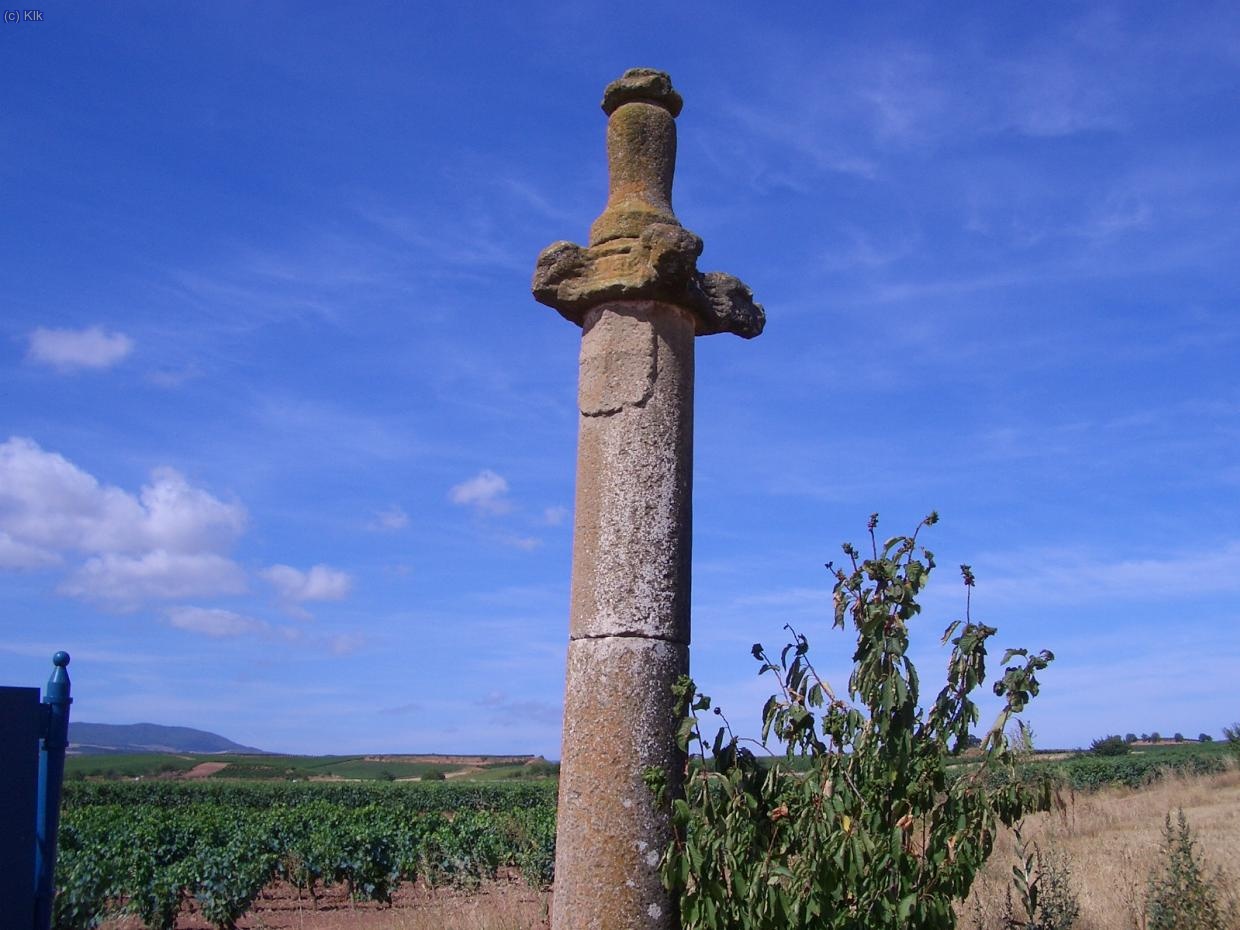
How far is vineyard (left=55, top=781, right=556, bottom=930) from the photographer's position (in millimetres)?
12742

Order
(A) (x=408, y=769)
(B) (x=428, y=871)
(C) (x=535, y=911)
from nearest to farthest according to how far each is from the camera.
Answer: (C) (x=535, y=911)
(B) (x=428, y=871)
(A) (x=408, y=769)

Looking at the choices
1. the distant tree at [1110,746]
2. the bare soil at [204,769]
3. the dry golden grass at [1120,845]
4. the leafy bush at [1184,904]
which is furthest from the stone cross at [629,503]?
the bare soil at [204,769]

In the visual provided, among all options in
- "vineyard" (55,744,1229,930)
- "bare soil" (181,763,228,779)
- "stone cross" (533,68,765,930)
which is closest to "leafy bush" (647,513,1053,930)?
"stone cross" (533,68,765,930)

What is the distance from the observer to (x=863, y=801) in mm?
4367

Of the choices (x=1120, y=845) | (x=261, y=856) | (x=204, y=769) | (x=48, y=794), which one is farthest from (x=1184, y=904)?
(x=204, y=769)

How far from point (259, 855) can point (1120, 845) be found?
37.0ft

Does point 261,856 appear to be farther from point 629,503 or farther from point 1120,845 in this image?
point 629,503

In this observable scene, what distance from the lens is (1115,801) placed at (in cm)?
2084

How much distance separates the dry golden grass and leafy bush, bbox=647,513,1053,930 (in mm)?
2175

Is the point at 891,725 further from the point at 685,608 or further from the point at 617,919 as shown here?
the point at 617,919

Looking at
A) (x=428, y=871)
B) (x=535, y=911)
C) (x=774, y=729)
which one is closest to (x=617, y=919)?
(x=774, y=729)

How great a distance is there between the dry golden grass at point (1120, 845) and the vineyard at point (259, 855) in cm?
631

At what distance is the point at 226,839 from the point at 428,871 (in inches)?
126

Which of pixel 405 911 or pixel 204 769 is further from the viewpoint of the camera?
pixel 204 769
